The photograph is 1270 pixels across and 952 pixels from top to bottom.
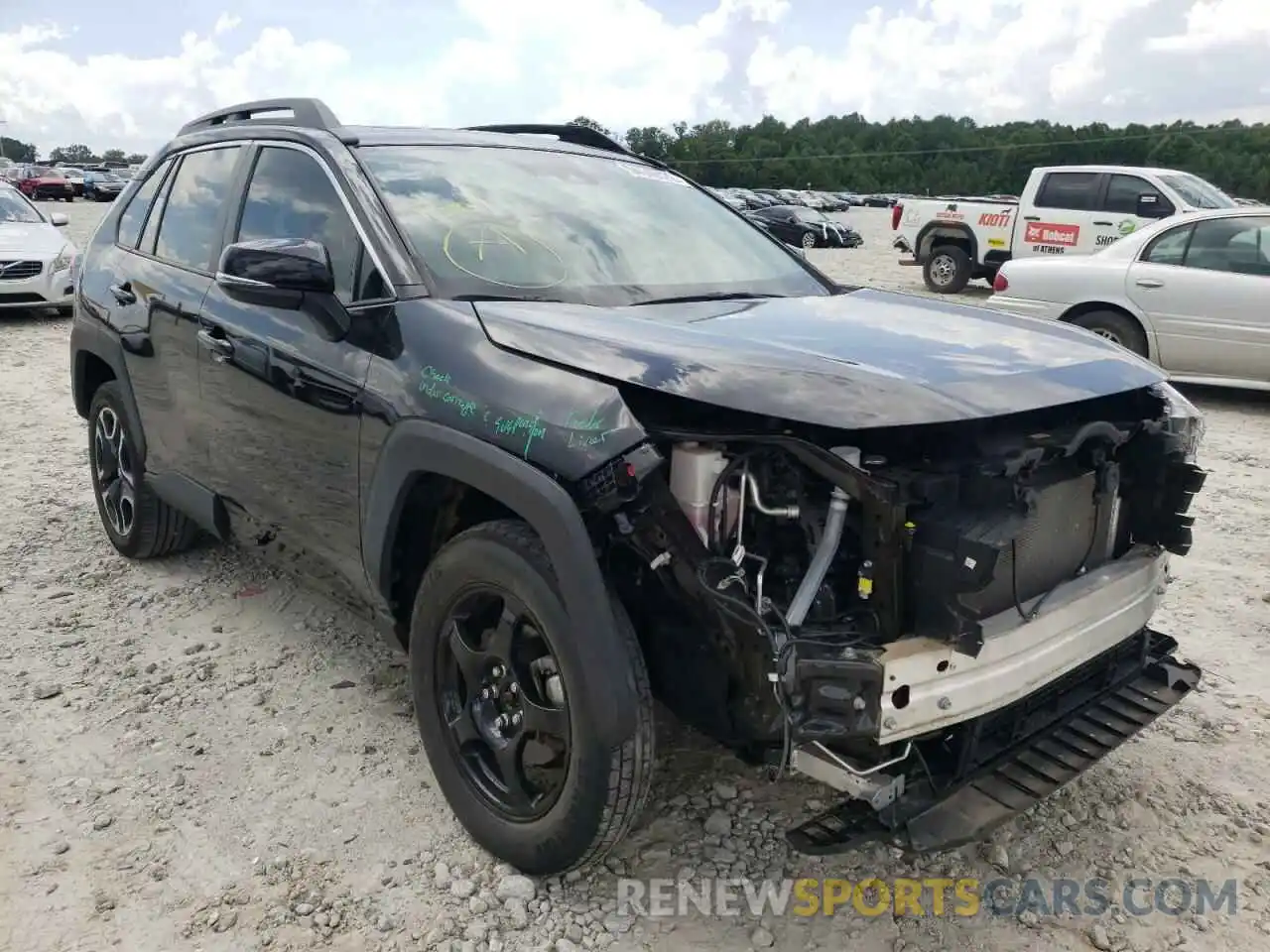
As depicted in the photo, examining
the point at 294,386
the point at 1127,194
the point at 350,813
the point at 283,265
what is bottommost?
the point at 350,813

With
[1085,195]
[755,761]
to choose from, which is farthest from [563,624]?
[1085,195]

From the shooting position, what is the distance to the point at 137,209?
4.60 meters

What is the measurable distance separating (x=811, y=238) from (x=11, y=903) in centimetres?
2805

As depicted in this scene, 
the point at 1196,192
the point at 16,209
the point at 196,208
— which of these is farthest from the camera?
the point at 1196,192

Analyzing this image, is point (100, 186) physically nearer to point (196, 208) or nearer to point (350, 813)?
point (196, 208)

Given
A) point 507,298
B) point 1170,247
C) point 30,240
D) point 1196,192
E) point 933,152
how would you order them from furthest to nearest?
point 933,152
point 1196,192
point 30,240
point 1170,247
point 507,298

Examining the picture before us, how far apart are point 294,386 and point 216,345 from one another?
23.4 inches

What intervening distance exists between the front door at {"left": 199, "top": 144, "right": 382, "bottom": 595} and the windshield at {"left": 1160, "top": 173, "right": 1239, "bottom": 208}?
13.0 meters

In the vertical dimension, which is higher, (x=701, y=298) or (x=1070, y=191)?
(x=1070, y=191)

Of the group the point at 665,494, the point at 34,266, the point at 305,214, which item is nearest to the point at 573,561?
the point at 665,494

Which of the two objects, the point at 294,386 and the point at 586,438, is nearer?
the point at 586,438

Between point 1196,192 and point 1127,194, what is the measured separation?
882 millimetres

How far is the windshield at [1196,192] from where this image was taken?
1324 cm

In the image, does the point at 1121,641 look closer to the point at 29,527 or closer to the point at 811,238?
the point at 29,527
